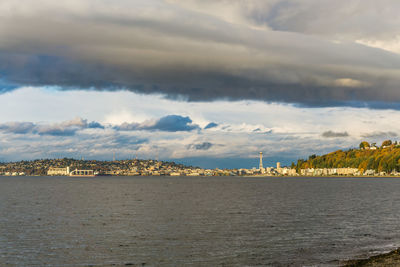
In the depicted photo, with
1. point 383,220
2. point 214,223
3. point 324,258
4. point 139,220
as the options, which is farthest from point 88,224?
point 383,220

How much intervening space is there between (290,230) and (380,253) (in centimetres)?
1972

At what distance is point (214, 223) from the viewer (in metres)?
75.8

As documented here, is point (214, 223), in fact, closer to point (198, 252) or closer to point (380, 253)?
point (198, 252)

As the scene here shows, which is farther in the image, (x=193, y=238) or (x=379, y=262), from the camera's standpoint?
(x=193, y=238)

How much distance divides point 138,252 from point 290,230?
27433 millimetres

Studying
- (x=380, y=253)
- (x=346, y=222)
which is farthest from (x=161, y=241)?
(x=346, y=222)

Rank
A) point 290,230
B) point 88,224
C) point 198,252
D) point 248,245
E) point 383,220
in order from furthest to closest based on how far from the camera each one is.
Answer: point 383,220, point 88,224, point 290,230, point 248,245, point 198,252

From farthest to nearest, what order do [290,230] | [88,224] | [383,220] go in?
[383,220] → [88,224] → [290,230]

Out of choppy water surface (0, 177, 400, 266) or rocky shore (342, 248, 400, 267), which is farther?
choppy water surface (0, 177, 400, 266)

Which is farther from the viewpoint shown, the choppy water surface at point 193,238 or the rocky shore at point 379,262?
the choppy water surface at point 193,238

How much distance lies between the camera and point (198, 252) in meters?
49.7

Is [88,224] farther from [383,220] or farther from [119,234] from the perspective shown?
[383,220]

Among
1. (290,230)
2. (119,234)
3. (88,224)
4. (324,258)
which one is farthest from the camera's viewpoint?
(88,224)

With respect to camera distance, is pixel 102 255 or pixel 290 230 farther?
pixel 290 230
